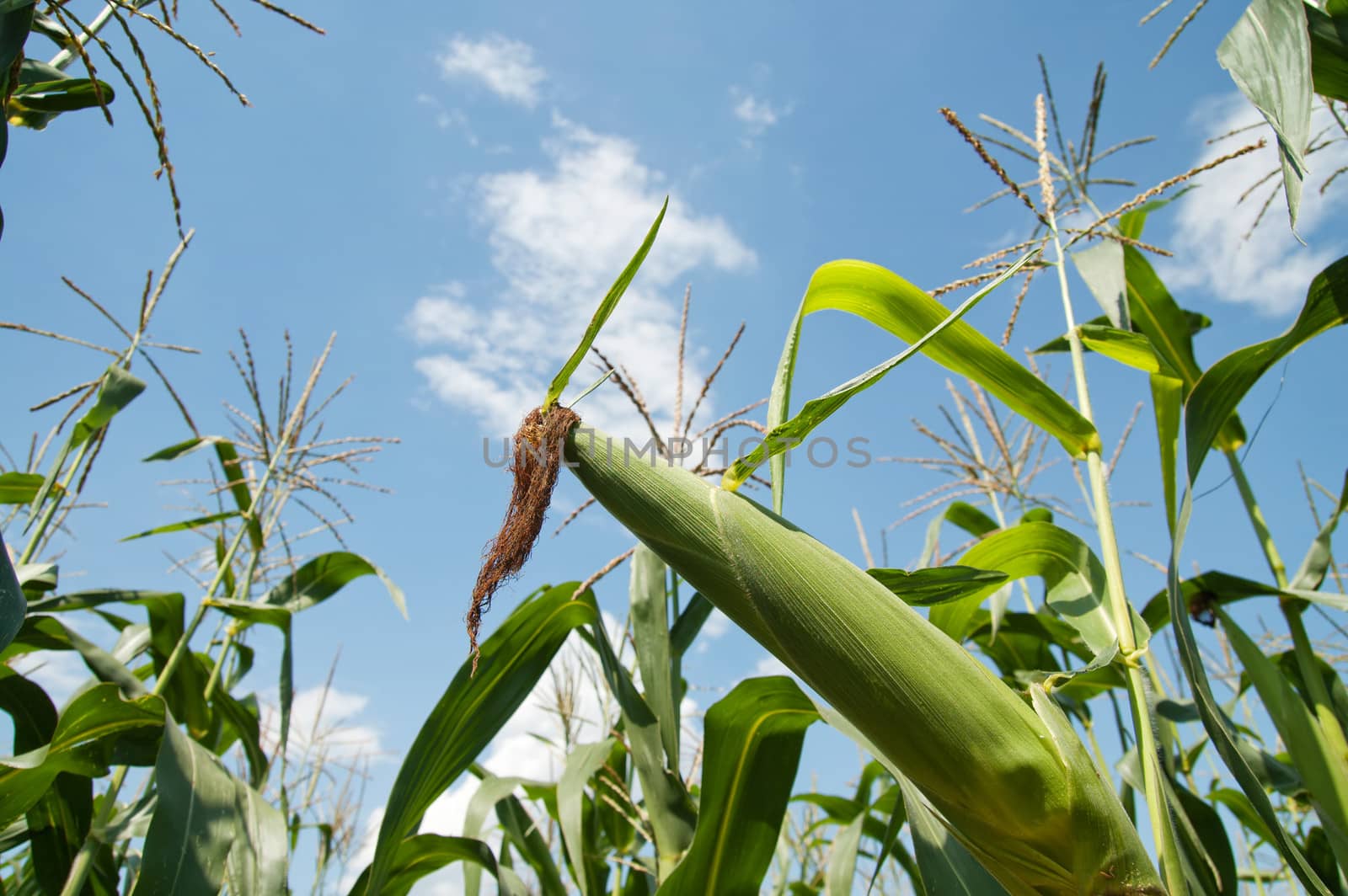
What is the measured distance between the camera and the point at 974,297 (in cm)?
98

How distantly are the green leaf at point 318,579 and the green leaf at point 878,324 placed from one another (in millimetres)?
2002

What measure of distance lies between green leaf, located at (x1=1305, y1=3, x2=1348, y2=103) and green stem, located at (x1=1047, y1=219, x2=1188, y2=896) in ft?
2.15

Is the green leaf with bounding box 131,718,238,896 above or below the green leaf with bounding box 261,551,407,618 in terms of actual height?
below

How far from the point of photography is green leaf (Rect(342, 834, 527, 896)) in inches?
77.1

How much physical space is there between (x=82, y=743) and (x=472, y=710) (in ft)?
3.51

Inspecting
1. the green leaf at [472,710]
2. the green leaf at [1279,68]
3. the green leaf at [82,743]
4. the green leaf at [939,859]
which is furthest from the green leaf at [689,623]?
the green leaf at [1279,68]

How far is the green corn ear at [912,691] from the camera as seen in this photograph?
817 millimetres

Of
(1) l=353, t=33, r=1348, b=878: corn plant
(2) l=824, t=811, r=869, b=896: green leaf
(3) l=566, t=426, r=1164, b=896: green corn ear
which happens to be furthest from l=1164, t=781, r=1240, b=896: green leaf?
(3) l=566, t=426, r=1164, b=896: green corn ear

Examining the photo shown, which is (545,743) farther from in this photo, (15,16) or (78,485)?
(15,16)

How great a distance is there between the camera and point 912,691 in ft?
2.66

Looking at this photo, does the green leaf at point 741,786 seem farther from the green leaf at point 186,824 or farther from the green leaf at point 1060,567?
the green leaf at point 186,824

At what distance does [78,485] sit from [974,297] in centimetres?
282

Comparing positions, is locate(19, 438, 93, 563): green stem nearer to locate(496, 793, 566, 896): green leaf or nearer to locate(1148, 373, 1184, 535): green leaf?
locate(496, 793, 566, 896): green leaf

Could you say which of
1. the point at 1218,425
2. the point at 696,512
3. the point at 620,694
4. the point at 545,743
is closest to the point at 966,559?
the point at 1218,425
